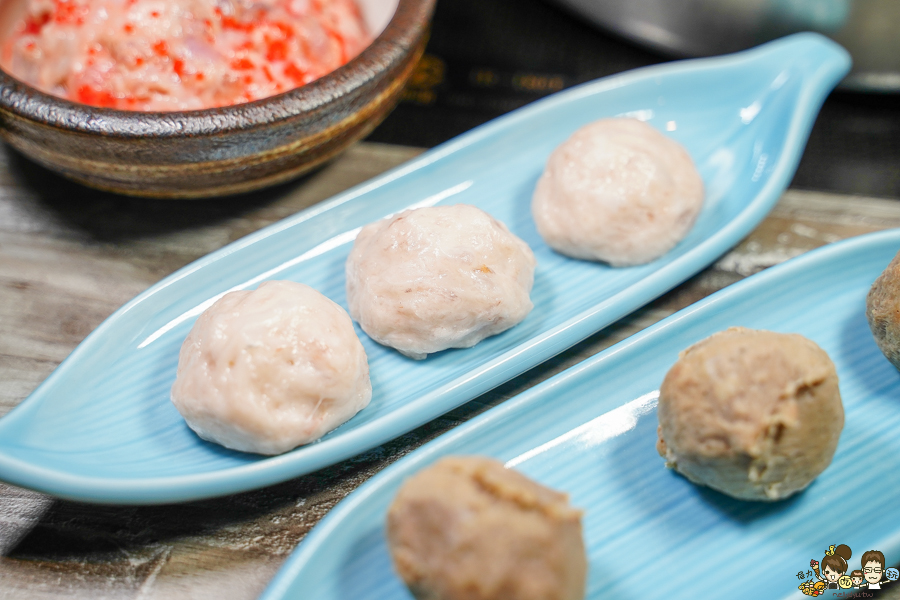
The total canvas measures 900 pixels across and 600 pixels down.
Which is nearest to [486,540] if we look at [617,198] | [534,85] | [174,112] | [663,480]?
[663,480]

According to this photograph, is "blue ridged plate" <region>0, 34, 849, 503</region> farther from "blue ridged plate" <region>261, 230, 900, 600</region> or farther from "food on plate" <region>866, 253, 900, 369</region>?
"food on plate" <region>866, 253, 900, 369</region>

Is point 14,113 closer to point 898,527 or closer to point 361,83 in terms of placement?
point 361,83

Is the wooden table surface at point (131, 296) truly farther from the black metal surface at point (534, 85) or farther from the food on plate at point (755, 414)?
the food on plate at point (755, 414)

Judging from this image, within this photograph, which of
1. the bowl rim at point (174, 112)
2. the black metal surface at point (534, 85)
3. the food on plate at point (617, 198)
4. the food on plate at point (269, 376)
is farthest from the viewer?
the black metal surface at point (534, 85)

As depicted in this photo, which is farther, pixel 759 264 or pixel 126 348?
pixel 759 264

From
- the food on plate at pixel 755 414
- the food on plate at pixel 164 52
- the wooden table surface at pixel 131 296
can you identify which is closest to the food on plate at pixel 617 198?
the wooden table surface at pixel 131 296

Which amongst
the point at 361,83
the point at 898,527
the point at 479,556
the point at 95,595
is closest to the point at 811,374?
the point at 898,527
